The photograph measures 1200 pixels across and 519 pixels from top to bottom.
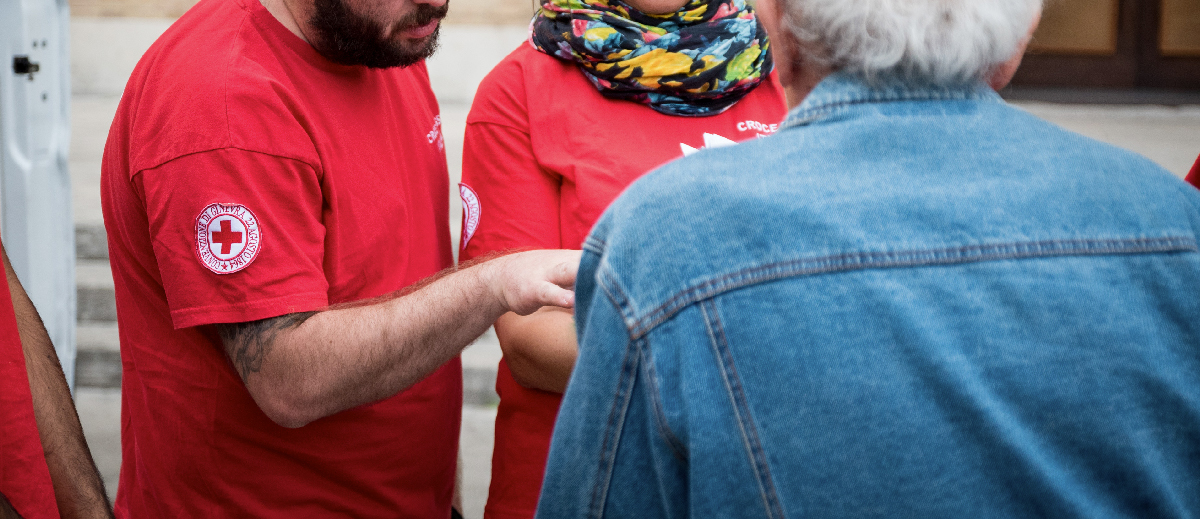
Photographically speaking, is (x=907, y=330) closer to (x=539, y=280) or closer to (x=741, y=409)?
(x=741, y=409)

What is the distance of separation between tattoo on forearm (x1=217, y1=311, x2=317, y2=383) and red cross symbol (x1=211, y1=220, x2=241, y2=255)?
0.11 meters

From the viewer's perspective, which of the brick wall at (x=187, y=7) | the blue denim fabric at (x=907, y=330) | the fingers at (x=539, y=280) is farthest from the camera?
the brick wall at (x=187, y=7)

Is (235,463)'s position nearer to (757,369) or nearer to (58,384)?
(58,384)

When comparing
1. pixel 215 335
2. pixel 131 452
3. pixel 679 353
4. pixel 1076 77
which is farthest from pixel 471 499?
pixel 1076 77

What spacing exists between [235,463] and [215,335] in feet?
0.70

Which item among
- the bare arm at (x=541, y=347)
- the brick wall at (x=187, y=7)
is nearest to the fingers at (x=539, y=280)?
the bare arm at (x=541, y=347)

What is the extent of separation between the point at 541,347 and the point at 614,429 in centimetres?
64

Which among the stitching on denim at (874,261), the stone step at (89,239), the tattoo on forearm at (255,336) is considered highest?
the stitching on denim at (874,261)

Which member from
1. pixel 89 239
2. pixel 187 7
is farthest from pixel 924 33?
pixel 187 7

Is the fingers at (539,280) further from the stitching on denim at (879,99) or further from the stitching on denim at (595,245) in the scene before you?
the stitching on denim at (879,99)

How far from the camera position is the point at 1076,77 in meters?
7.46

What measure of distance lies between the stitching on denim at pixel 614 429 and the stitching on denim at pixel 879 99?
29 cm

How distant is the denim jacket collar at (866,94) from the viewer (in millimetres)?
928

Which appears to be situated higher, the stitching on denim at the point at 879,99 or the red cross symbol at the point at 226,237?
the stitching on denim at the point at 879,99
